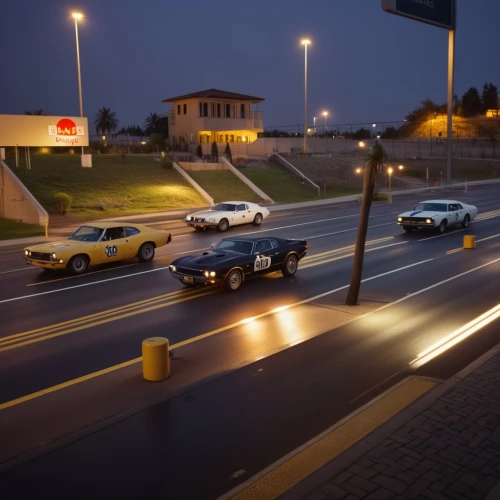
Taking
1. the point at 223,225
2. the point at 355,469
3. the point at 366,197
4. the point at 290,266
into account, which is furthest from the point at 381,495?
the point at 223,225

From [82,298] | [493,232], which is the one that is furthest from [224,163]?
[82,298]

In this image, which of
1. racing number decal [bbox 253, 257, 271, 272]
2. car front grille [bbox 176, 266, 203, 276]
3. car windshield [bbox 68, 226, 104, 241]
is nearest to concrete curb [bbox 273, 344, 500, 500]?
car front grille [bbox 176, 266, 203, 276]

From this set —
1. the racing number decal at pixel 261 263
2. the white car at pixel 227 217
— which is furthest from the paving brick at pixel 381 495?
the white car at pixel 227 217

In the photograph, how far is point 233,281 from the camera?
1491cm

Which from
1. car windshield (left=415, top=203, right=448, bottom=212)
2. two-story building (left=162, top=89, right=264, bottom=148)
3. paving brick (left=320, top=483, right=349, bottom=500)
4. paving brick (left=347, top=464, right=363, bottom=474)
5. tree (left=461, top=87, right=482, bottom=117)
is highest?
tree (left=461, top=87, right=482, bottom=117)

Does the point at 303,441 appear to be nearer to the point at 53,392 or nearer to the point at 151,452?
the point at 151,452

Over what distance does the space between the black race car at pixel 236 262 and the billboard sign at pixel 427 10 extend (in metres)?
6.67

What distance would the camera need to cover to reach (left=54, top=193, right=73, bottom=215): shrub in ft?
106

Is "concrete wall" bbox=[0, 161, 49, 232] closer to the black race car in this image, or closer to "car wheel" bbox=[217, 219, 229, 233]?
"car wheel" bbox=[217, 219, 229, 233]

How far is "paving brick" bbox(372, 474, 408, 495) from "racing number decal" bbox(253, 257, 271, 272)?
9921mm

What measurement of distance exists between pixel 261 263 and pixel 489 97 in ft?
430

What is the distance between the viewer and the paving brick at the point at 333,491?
545cm

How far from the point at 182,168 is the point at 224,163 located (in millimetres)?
5056

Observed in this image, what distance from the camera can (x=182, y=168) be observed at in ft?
159
